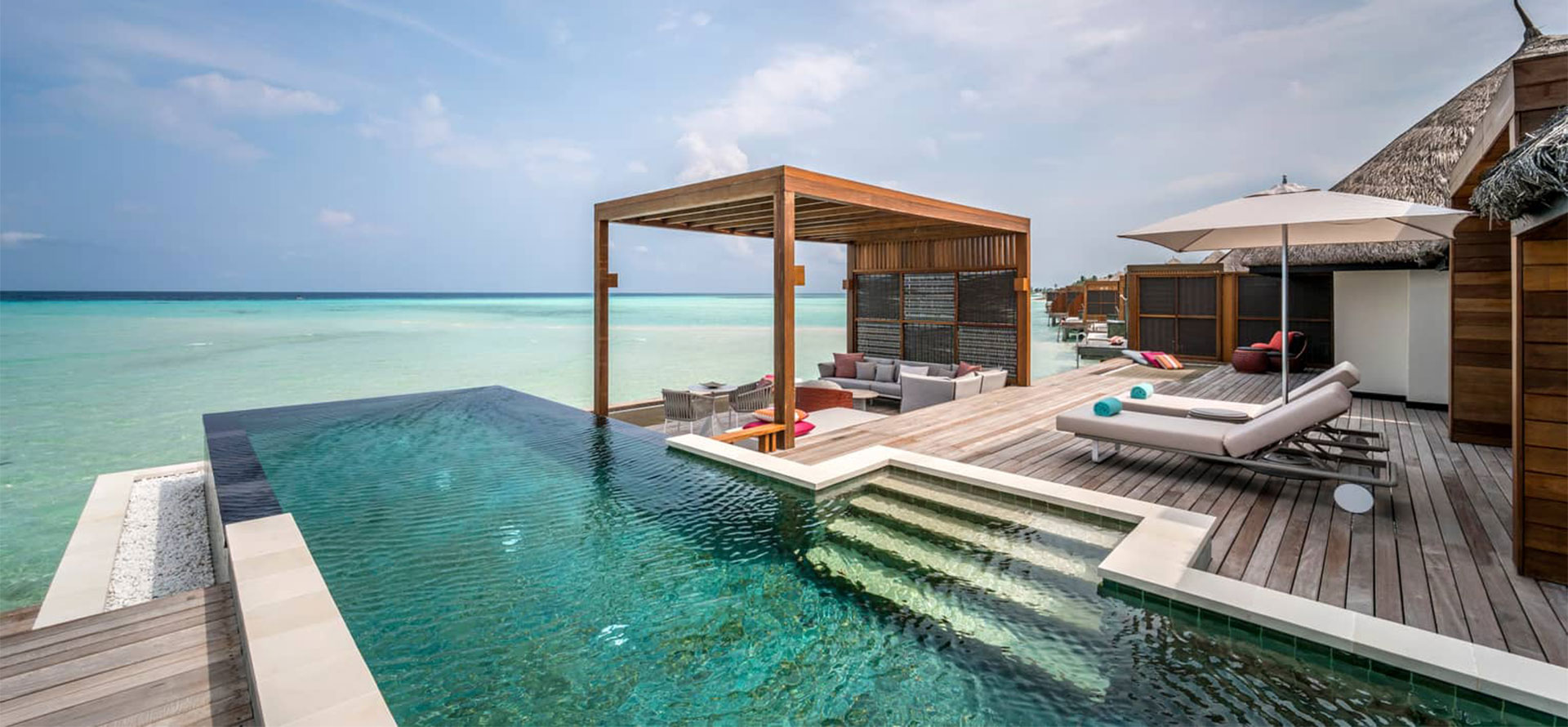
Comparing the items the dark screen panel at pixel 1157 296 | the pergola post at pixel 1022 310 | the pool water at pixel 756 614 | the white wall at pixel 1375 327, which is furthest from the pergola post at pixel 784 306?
the dark screen panel at pixel 1157 296

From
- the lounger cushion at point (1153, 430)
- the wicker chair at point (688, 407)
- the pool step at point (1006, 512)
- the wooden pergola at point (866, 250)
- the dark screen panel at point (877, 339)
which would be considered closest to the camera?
the pool step at point (1006, 512)

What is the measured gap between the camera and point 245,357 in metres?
24.8

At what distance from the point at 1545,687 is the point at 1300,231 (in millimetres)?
5532

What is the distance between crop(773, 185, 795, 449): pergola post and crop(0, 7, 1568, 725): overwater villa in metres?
0.04

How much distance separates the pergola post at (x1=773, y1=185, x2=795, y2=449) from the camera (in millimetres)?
5273

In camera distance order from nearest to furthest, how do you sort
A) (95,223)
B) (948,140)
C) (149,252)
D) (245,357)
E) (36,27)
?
(245,357) → (36,27) → (948,140) → (95,223) → (149,252)

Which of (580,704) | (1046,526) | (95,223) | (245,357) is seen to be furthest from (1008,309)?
(95,223)

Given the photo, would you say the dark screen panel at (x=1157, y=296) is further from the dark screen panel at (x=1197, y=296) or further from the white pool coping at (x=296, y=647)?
the white pool coping at (x=296, y=647)

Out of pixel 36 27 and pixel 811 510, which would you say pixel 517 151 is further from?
pixel 811 510

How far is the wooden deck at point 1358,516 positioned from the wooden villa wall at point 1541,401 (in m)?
0.15

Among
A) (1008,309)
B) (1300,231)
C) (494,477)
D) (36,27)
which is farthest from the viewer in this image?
(36,27)

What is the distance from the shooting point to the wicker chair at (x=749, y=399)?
25.1ft

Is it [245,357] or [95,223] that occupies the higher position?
[95,223]

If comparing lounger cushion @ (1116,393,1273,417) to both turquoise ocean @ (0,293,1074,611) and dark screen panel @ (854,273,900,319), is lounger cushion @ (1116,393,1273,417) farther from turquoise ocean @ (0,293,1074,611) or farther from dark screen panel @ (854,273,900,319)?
turquoise ocean @ (0,293,1074,611)
